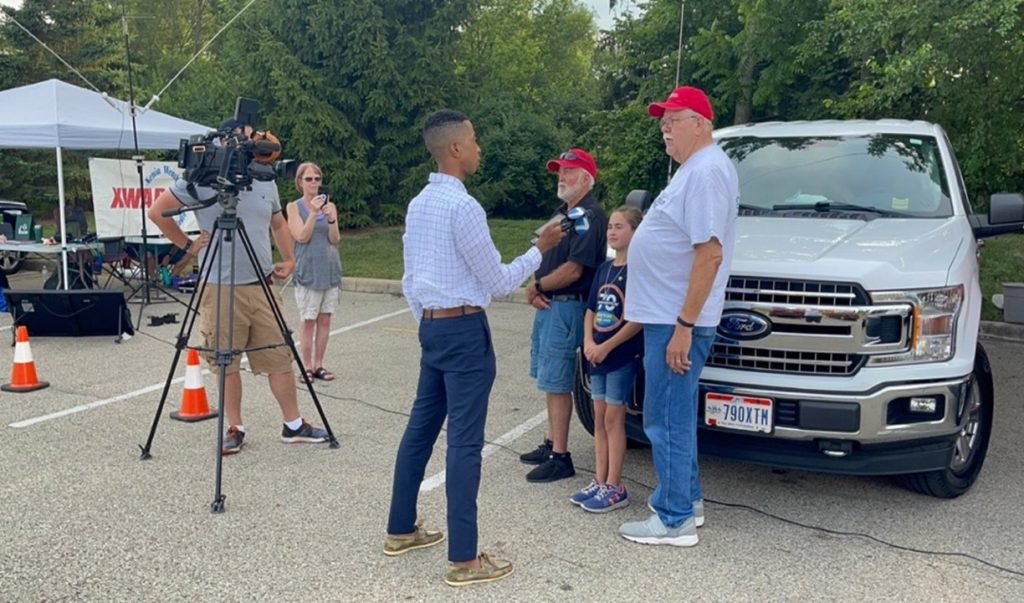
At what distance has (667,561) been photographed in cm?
386

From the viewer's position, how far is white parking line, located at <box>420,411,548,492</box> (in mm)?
4816

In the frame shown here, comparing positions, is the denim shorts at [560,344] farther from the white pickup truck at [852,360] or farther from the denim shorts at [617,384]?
the denim shorts at [617,384]

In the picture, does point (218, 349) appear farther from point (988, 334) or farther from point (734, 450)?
point (988, 334)

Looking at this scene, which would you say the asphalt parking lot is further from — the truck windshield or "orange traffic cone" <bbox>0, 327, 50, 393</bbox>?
the truck windshield

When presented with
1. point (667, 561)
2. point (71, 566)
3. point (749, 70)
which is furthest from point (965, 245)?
point (749, 70)

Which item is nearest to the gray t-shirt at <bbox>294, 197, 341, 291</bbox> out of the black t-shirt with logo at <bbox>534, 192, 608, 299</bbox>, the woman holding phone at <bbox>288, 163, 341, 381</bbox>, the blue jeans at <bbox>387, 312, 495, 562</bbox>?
Result: the woman holding phone at <bbox>288, 163, 341, 381</bbox>

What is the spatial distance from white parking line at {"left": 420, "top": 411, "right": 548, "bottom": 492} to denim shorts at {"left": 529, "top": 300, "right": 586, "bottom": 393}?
587 millimetres

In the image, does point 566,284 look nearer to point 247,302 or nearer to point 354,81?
point 247,302

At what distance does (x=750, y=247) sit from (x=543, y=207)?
1673cm

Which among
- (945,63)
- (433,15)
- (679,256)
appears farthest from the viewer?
(433,15)

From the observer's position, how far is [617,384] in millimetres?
4289

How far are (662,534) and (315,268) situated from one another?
397 cm

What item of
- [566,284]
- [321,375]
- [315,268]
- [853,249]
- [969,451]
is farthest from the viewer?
[321,375]

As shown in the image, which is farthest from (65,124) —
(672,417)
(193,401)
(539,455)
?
(672,417)
